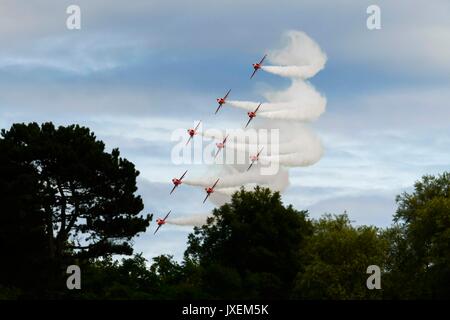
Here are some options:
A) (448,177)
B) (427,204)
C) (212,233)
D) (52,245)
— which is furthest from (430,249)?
(52,245)

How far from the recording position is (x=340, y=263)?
380 ft

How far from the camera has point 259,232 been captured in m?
123

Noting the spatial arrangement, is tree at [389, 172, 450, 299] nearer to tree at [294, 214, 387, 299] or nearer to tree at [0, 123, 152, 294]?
tree at [294, 214, 387, 299]

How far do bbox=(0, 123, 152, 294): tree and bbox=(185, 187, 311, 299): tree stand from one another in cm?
824

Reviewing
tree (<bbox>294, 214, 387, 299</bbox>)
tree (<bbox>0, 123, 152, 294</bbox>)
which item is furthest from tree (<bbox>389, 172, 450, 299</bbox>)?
tree (<bbox>0, 123, 152, 294</bbox>)

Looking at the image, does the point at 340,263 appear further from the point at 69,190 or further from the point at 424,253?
the point at 69,190

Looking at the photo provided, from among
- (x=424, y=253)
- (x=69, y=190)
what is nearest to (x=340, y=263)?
(x=424, y=253)

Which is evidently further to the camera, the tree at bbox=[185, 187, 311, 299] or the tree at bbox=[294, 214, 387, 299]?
the tree at bbox=[185, 187, 311, 299]

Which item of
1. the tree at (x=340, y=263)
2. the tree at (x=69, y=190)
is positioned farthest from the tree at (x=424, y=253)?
the tree at (x=69, y=190)

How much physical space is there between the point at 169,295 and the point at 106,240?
8.57 m

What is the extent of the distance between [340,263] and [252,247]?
9.83 meters

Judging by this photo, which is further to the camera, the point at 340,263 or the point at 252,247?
the point at 252,247

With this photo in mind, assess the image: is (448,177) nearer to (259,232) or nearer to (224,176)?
(259,232)

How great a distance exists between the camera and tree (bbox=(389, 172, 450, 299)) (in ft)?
356
